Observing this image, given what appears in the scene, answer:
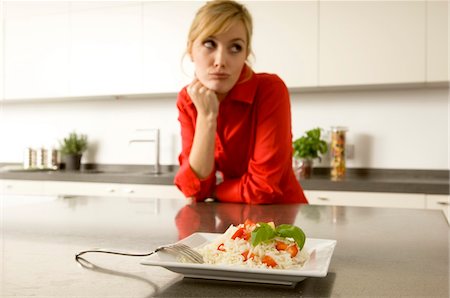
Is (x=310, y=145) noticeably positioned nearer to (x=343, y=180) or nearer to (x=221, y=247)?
(x=343, y=180)

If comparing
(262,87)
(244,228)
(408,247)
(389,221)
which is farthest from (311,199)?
(244,228)

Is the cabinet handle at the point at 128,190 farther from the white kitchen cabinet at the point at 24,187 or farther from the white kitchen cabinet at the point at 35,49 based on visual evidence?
the white kitchen cabinet at the point at 35,49

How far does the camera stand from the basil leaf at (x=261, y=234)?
0.70 meters

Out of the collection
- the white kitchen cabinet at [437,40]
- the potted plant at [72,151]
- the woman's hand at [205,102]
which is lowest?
the potted plant at [72,151]

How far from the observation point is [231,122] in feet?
5.64

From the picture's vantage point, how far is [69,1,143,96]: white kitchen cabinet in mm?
3592

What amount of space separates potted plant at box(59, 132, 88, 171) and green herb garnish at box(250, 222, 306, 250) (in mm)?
3550

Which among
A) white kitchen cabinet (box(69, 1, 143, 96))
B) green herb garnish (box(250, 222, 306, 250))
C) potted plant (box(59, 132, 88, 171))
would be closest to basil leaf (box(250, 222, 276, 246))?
green herb garnish (box(250, 222, 306, 250))

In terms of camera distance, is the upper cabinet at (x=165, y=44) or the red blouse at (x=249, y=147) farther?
the upper cabinet at (x=165, y=44)

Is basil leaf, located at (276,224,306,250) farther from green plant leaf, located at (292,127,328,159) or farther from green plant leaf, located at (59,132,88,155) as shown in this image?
green plant leaf, located at (59,132,88,155)

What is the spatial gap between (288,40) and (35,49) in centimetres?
206

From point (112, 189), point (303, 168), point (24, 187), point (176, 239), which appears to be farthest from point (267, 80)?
point (24, 187)

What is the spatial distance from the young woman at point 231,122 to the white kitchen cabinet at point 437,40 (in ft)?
5.25

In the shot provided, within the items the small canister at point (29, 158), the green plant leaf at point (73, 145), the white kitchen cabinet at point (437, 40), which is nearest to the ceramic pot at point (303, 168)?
the white kitchen cabinet at point (437, 40)
